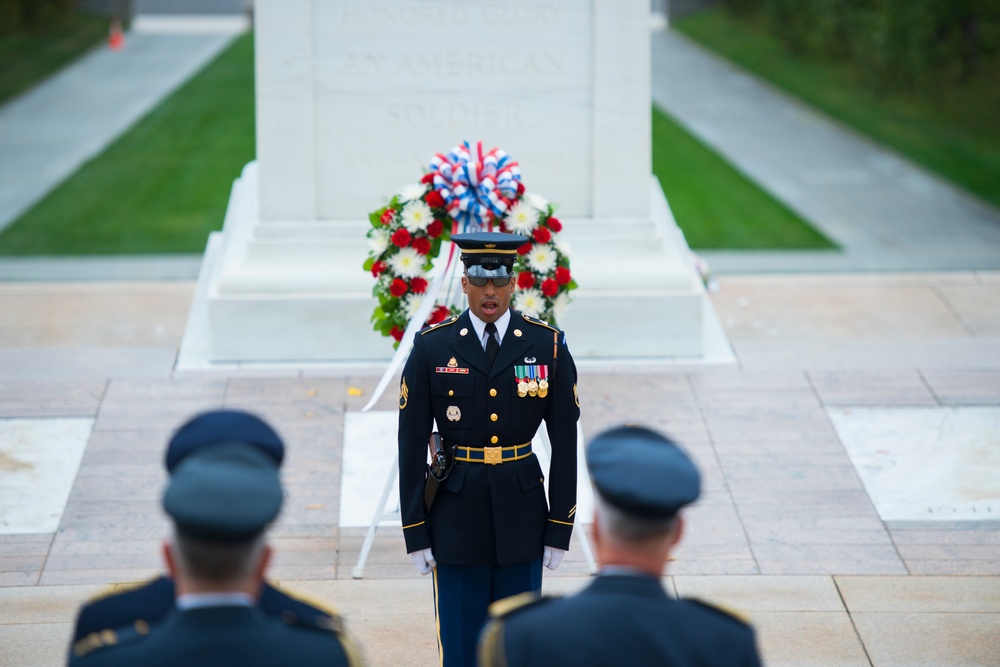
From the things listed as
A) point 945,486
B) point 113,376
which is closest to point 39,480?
point 113,376

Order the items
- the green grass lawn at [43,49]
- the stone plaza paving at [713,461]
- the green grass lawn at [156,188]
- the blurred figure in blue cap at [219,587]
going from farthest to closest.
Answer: the green grass lawn at [43,49]
the green grass lawn at [156,188]
the stone plaza paving at [713,461]
the blurred figure in blue cap at [219,587]

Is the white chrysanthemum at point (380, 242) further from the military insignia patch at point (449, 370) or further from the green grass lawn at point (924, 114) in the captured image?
the green grass lawn at point (924, 114)

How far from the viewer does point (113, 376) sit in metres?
8.21

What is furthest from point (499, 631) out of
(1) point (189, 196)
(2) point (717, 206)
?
(1) point (189, 196)

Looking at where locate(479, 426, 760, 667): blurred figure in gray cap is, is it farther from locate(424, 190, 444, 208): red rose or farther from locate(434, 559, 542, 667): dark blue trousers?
locate(424, 190, 444, 208): red rose

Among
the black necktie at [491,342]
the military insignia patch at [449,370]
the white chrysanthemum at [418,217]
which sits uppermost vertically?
the white chrysanthemum at [418,217]

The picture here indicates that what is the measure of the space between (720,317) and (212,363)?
369cm

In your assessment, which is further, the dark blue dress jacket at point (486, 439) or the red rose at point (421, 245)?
the red rose at point (421, 245)

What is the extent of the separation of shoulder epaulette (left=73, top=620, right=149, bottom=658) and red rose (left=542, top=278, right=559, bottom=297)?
403 centimetres

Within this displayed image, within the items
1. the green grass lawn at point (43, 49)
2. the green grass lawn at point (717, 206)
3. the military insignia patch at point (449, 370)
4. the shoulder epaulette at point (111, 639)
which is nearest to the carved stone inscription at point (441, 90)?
the green grass lawn at point (717, 206)

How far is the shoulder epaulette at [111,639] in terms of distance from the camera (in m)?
2.59

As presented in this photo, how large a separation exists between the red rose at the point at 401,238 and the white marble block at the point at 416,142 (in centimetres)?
211

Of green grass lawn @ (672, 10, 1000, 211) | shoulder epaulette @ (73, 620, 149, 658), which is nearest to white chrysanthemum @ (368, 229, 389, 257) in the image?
shoulder epaulette @ (73, 620, 149, 658)

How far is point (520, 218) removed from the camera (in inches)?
254
